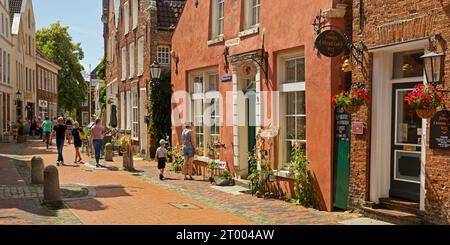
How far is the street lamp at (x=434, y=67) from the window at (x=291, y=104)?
3313 mm

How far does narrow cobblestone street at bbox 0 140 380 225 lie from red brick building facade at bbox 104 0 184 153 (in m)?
7.69

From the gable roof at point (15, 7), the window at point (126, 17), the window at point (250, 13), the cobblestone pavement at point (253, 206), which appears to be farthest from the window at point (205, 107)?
the gable roof at point (15, 7)

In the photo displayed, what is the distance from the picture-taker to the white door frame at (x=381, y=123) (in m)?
8.55

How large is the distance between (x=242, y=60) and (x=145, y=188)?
3.98 meters

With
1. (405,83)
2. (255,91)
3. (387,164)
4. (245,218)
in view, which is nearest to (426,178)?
(387,164)

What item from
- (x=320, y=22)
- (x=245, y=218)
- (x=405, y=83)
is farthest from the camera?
(x=320, y=22)

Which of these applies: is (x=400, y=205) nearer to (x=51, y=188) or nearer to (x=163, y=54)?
(x=51, y=188)

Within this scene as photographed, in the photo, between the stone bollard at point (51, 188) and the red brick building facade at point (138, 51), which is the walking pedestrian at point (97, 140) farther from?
the stone bollard at point (51, 188)

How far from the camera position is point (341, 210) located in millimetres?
9453

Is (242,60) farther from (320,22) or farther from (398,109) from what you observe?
(398,109)

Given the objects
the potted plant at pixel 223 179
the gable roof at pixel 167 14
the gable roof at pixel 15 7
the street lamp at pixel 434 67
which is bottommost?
the potted plant at pixel 223 179

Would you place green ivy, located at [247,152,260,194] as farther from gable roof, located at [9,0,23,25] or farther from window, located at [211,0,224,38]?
gable roof, located at [9,0,23,25]

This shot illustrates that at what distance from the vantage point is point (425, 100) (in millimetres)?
6855

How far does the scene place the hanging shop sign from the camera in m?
8.73
